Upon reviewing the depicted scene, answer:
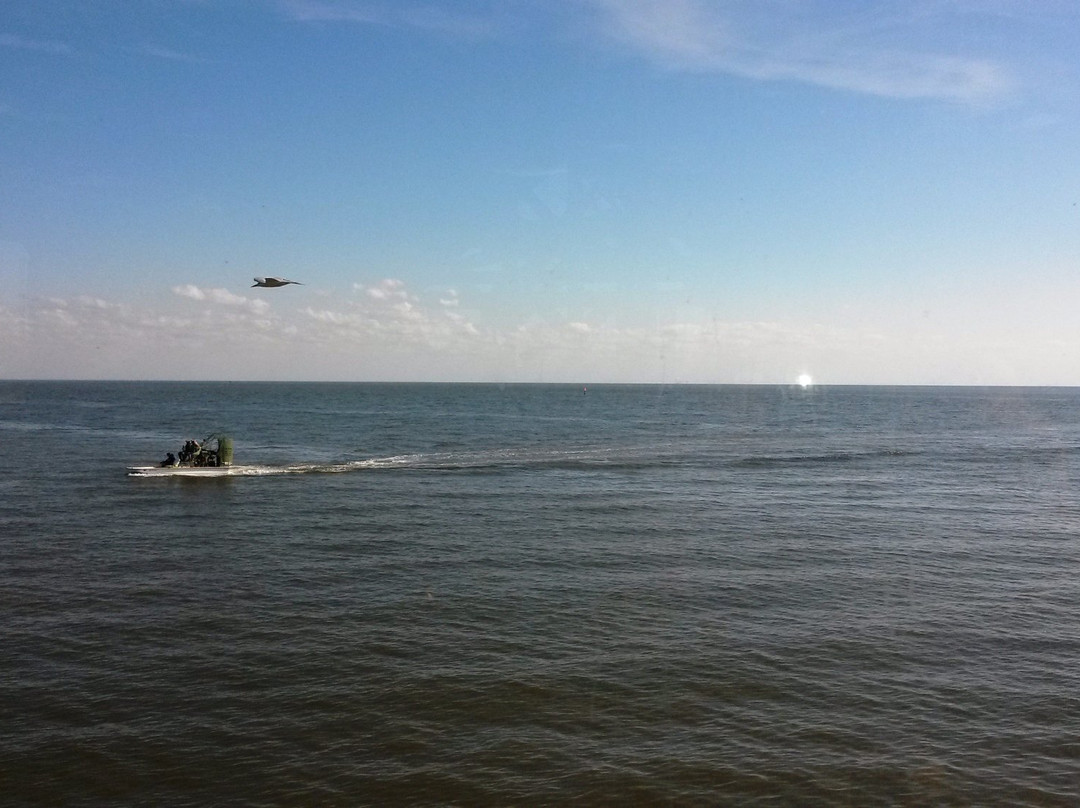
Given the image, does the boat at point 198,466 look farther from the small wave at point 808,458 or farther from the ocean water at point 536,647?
the small wave at point 808,458

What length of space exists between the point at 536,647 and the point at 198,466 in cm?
4439

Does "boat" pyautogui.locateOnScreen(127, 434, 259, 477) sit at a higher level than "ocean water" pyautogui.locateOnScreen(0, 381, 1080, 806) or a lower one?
higher

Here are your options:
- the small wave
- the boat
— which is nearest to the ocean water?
the boat

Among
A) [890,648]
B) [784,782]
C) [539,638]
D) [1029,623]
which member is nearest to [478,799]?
[784,782]

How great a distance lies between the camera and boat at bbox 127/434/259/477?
57.3 metres

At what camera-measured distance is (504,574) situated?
31062mm

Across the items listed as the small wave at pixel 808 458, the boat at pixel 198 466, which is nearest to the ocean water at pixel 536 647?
the boat at pixel 198 466

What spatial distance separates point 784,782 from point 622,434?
82.7 meters

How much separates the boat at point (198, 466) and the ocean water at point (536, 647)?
6.21 m

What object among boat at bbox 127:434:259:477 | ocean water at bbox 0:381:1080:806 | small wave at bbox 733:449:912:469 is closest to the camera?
ocean water at bbox 0:381:1080:806

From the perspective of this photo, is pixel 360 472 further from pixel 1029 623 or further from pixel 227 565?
pixel 1029 623

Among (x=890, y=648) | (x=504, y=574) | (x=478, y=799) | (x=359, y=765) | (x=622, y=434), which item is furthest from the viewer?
(x=622, y=434)

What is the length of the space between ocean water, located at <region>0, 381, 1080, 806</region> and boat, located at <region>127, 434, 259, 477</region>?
6.21 m

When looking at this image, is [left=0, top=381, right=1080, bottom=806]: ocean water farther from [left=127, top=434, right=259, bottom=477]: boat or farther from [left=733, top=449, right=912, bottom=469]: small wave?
[left=733, top=449, right=912, bottom=469]: small wave
